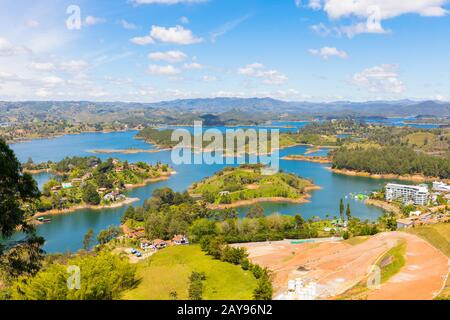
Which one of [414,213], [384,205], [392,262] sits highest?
[392,262]

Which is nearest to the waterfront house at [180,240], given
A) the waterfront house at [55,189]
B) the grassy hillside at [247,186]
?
the grassy hillside at [247,186]

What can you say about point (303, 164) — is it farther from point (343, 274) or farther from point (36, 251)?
point (36, 251)

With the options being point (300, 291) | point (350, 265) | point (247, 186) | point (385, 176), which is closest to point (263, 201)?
point (247, 186)

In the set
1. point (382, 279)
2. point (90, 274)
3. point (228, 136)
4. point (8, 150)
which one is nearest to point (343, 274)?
point (382, 279)

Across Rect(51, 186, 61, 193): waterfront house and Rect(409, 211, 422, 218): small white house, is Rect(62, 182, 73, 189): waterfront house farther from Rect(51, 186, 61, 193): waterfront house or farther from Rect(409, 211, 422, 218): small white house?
Rect(409, 211, 422, 218): small white house

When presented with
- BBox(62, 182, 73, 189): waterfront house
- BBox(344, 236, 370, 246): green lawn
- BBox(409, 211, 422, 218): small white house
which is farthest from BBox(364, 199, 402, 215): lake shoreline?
BBox(62, 182, 73, 189): waterfront house

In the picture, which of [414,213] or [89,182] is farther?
[89,182]

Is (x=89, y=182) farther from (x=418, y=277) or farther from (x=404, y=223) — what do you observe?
(x=418, y=277)

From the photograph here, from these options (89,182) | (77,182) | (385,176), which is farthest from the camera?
(385,176)
